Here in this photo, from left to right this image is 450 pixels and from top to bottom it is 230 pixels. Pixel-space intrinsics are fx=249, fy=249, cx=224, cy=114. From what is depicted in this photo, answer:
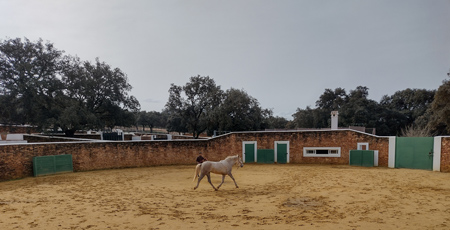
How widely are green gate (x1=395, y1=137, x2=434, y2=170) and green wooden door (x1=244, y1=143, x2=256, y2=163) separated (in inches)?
424

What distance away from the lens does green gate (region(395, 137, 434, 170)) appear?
16875 mm

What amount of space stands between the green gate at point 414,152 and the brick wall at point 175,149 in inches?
29.6

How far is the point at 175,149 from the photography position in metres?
20.8

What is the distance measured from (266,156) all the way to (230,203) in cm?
1329

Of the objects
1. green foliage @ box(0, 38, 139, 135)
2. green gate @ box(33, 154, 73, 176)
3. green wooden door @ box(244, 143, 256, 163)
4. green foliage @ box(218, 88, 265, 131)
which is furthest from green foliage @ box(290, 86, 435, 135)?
green gate @ box(33, 154, 73, 176)

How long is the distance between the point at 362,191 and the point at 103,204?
10456 millimetres

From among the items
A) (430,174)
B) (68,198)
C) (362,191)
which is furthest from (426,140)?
(68,198)

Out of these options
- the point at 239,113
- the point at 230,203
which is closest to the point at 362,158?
the point at 230,203

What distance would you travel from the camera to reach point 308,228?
657cm

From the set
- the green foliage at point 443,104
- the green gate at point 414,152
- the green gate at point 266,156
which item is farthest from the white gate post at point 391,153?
the green foliage at point 443,104

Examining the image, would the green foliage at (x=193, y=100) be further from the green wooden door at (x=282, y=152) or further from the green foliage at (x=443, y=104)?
the green foliage at (x=443, y=104)

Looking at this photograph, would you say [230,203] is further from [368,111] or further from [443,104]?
[368,111]

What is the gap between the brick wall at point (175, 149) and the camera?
14875mm

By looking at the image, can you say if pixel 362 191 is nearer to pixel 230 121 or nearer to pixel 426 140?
pixel 426 140
